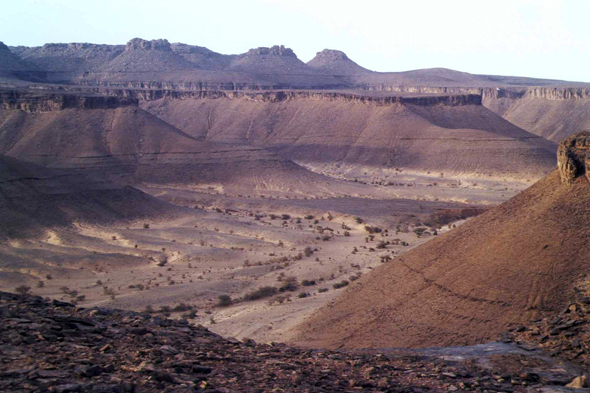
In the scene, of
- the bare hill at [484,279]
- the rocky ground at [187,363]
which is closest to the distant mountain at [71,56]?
the bare hill at [484,279]

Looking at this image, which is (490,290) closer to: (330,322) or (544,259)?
(544,259)

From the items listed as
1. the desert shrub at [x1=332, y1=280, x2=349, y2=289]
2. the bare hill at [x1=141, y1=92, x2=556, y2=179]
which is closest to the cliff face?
the bare hill at [x1=141, y1=92, x2=556, y2=179]

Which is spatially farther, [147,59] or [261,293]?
[147,59]

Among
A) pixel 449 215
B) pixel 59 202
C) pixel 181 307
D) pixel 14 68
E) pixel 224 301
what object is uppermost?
pixel 14 68

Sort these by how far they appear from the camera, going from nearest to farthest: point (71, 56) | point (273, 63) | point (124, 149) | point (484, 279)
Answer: point (484, 279) < point (124, 149) < point (71, 56) < point (273, 63)

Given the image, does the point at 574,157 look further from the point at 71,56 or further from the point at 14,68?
the point at 71,56

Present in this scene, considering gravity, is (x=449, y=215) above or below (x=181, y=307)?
above

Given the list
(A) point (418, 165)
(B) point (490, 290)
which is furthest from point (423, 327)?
(A) point (418, 165)

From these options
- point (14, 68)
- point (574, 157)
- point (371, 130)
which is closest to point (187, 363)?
point (574, 157)
